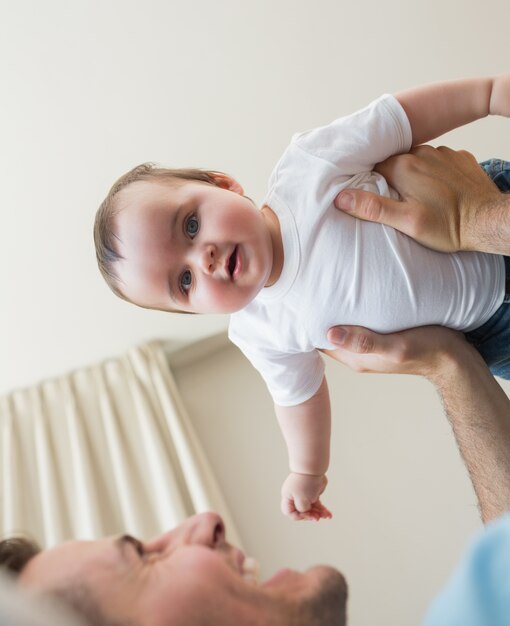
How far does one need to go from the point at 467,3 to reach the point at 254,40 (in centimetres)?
75

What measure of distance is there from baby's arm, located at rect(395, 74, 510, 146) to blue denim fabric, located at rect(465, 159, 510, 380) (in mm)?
137

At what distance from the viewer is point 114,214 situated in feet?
3.61

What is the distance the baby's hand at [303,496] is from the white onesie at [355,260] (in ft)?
1.16

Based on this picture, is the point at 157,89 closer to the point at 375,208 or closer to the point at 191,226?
the point at 191,226

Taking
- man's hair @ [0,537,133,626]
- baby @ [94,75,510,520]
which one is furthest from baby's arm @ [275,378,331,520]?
man's hair @ [0,537,133,626]

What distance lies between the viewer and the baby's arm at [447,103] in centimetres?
108

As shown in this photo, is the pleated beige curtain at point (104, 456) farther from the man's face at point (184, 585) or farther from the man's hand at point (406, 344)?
the man's face at point (184, 585)

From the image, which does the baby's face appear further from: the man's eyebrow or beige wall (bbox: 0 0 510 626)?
beige wall (bbox: 0 0 510 626)

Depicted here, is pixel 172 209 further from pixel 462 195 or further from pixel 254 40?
pixel 254 40

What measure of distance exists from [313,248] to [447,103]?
354 millimetres

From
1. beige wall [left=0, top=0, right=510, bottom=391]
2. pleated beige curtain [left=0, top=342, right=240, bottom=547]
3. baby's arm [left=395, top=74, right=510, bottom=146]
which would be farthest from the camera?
pleated beige curtain [left=0, top=342, right=240, bottom=547]

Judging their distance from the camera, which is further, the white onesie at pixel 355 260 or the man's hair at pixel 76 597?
the white onesie at pixel 355 260

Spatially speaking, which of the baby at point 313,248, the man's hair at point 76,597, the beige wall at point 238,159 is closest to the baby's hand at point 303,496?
the baby at point 313,248

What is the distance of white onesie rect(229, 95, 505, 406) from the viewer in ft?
3.37
